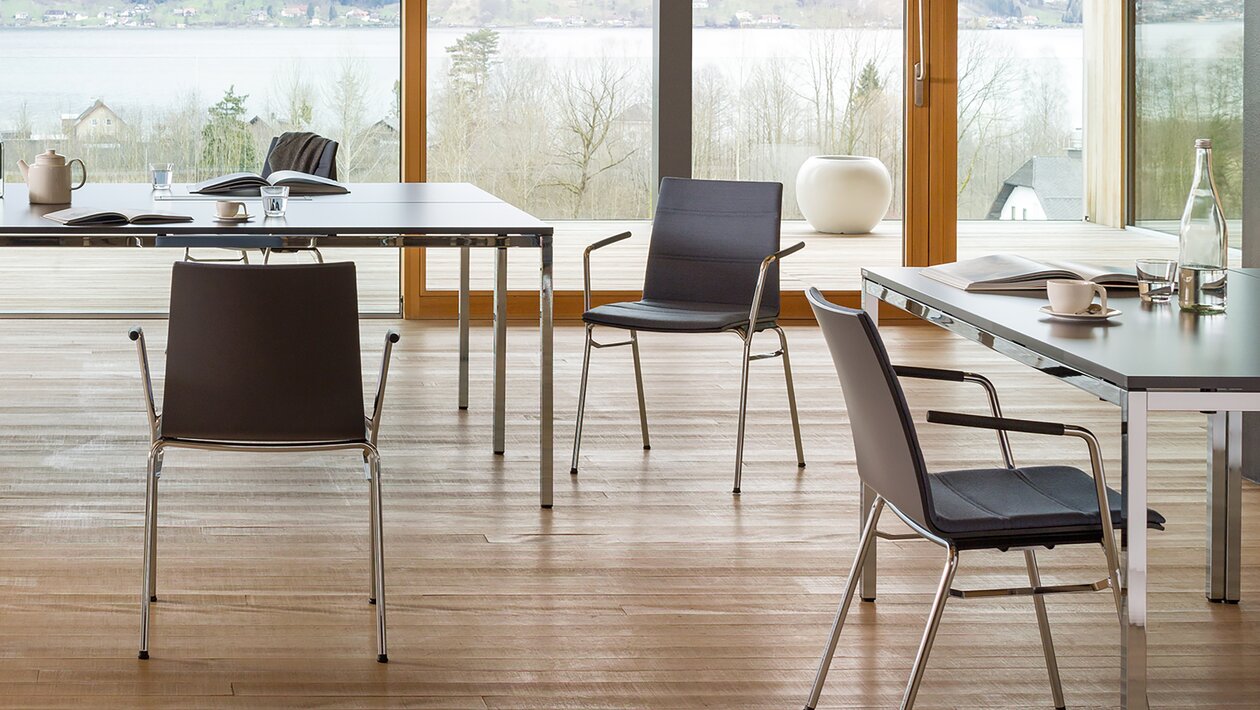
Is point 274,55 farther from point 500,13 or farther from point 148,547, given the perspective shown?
point 148,547

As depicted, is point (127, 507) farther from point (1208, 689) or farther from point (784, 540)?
point (1208, 689)

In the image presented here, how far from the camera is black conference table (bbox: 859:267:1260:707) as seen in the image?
188 cm

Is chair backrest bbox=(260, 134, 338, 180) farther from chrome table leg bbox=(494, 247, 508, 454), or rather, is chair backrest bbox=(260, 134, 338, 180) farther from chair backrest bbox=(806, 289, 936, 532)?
chair backrest bbox=(806, 289, 936, 532)

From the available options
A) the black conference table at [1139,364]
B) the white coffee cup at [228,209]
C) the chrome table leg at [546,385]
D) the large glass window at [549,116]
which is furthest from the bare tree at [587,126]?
the black conference table at [1139,364]

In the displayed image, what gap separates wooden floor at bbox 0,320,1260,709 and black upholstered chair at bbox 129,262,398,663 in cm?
19

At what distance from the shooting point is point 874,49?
704cm

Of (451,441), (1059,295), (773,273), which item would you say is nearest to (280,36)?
(451,441)

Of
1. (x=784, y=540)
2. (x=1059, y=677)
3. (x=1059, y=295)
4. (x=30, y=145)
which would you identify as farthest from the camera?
(x=30, y=145)

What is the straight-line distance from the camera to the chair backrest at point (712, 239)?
4.34 meters

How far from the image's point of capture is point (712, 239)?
4.42m

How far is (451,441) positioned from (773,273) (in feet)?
3.75

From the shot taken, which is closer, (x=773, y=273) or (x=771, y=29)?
(x=773, y=273)

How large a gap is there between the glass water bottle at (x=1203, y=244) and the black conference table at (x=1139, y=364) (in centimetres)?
4

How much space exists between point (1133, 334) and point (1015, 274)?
19.2 inches
